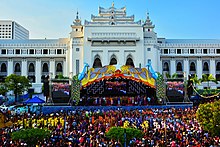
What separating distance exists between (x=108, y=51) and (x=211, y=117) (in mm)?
40093

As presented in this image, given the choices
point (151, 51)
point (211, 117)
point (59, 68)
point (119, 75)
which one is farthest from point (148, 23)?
point (211, 117)

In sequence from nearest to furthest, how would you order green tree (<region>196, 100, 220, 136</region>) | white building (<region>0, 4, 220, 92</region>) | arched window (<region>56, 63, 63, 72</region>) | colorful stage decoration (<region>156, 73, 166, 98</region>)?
green tree (<region>196, 100, 220, 136</region>)
colorful stage decoration (<region>156, 73, 166, 98</region>)
white building (<region>0, 4, 220, 92</region>)
arched window (<region>56, 63, 63, 72</region>)

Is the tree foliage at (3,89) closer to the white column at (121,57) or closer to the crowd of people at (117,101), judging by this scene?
the crowd of people at (117,101)

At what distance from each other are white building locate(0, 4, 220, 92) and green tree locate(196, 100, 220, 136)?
3897 centimetres

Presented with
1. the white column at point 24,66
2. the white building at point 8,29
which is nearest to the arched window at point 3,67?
the white column at point 24,66

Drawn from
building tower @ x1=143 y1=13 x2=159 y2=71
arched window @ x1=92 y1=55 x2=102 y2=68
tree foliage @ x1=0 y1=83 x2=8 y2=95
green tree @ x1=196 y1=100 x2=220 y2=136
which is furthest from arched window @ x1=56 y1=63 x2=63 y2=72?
green tree @ x1=196 y1=100 x2=220 y2=136

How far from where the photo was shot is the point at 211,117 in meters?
13.6

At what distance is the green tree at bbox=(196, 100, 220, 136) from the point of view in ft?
43.9

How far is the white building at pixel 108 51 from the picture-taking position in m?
53.0

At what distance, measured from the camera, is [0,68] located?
58.0m

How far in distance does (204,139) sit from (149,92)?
2134 centimetres

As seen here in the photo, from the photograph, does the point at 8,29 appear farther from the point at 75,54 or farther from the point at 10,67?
the point at 75,54

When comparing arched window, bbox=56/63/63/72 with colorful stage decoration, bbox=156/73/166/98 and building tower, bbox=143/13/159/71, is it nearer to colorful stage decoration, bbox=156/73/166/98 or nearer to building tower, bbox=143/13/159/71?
building tower, bbox=143/13/159/71

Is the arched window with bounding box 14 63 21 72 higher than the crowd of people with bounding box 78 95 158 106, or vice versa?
the arched window with bounding box 14 63 21 72
